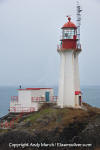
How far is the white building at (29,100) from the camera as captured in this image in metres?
36.9

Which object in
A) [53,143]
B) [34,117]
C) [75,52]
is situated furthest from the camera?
[75,52]

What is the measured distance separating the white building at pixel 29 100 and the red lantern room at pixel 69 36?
5980 millimetres

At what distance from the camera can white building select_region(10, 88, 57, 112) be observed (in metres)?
36.9

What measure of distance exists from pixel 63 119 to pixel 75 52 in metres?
7.48

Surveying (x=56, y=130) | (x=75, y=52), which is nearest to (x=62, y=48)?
(x=75, y=52)

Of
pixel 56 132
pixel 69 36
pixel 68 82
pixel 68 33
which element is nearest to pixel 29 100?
pixel 68 82

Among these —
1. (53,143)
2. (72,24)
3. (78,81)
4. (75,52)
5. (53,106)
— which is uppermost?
(72,24)

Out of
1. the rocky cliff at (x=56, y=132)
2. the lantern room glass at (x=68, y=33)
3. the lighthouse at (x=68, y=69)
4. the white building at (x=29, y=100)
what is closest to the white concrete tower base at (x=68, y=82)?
the lighthouse at (x=68, y=69)

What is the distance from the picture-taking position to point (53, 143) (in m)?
30.6

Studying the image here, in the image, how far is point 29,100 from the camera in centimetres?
3719

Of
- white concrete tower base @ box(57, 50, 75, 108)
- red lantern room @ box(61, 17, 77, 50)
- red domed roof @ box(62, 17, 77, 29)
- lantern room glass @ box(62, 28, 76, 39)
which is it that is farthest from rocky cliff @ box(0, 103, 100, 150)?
red domed roof @ box(62, 17, 77, 29)

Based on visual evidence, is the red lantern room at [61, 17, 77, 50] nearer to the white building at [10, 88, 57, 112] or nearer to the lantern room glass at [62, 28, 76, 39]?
the lantern room glass at [62, 28, 76, 39]

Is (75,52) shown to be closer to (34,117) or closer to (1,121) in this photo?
(34,117)

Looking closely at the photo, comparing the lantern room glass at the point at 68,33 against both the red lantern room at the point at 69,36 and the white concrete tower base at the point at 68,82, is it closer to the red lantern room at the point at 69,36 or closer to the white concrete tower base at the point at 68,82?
the red lantern room at the point at 69,36
